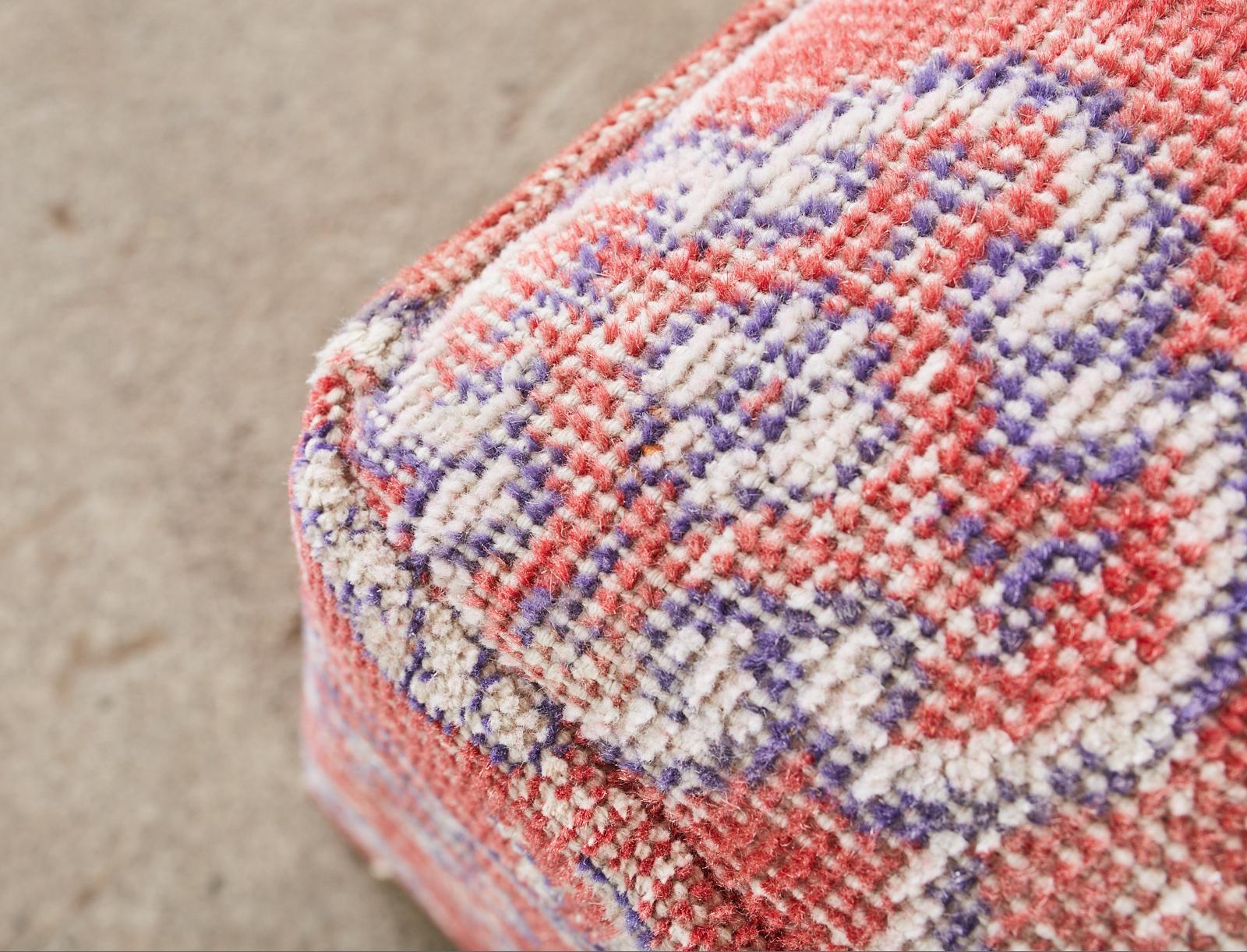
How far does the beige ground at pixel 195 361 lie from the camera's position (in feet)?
2.75

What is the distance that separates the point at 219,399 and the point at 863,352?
76cm

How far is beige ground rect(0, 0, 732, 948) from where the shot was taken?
84cm

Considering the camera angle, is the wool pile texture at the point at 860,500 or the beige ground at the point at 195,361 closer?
the wool pile texture at the point at 860,500

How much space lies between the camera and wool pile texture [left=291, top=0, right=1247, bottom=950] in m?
0.32

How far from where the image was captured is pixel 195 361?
0.97 metres

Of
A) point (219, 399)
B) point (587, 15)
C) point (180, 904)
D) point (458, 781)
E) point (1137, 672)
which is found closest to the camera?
point (1137, 672)

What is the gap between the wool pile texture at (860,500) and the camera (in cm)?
32

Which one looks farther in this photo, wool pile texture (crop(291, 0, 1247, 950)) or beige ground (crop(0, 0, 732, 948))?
beige ground (crop(0, 0, 732, 948))

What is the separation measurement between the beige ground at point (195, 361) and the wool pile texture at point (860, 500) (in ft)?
1.72

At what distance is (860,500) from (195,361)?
801 mm

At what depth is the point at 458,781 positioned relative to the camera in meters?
0.46

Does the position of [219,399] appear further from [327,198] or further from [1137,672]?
[1137,672]

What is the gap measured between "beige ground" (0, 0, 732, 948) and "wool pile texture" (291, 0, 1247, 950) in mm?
524

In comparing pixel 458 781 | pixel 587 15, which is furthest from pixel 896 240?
pixel 587 15
